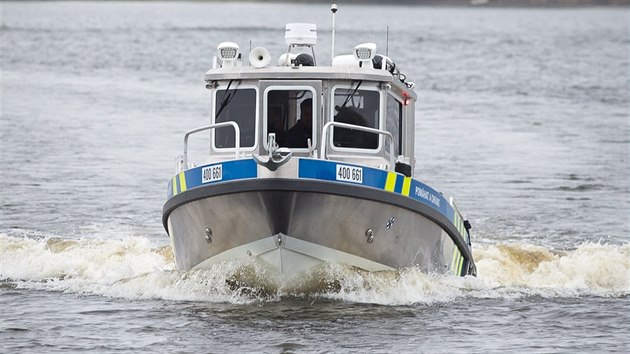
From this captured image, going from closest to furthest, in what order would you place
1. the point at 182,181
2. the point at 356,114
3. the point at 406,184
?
the point at 406,184, the point at 182,181, the point at 356,114

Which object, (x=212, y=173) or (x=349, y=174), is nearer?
(x=349, y=174)

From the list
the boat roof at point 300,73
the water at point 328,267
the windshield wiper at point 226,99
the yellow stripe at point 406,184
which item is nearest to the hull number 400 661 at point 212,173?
the water at point 328,267

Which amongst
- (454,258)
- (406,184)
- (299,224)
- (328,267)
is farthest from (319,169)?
(454,258)

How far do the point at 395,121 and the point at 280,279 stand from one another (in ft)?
9.57

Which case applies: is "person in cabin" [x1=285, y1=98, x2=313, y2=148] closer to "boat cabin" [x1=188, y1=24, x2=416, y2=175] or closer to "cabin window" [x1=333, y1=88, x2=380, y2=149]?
"boat cabin" [x1=188, y1=24, x2=416, y2=175]

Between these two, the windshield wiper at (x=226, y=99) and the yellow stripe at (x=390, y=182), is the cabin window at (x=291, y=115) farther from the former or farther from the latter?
the yellow stripe at (x=390, y=182)

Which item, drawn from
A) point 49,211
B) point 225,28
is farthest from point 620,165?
point 225,28

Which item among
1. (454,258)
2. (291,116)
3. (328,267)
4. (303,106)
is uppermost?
(303,106)

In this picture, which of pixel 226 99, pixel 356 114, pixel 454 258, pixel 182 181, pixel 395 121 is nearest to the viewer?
pixel 182 181

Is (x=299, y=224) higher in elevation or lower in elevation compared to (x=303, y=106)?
lower

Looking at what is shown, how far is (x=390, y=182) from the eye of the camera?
16.7m

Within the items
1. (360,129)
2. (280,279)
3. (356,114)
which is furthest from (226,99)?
(280,279)

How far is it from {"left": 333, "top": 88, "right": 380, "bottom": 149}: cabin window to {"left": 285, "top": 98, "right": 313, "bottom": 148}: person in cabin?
339mm

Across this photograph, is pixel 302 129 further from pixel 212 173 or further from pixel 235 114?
pixel 212 173
